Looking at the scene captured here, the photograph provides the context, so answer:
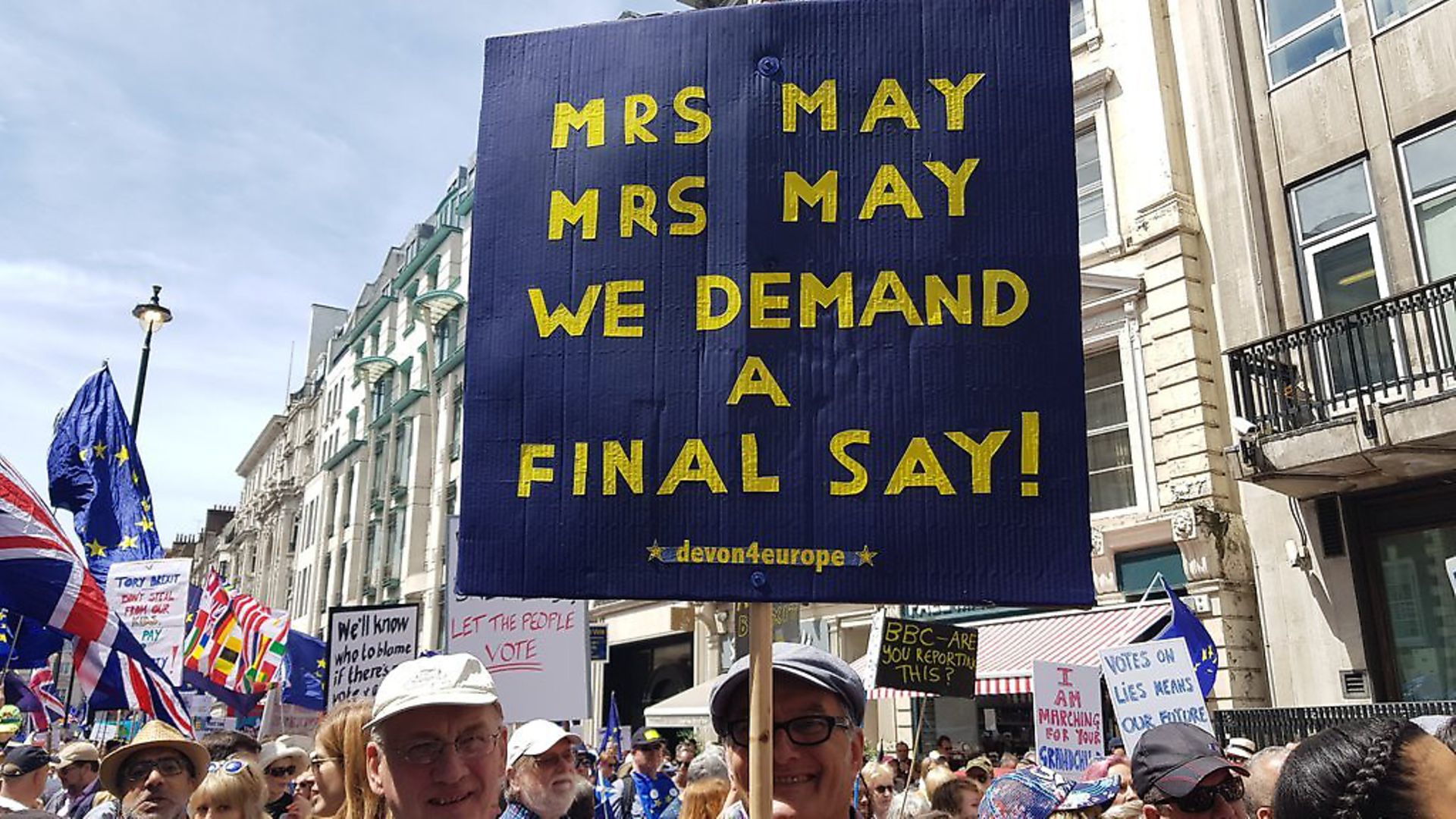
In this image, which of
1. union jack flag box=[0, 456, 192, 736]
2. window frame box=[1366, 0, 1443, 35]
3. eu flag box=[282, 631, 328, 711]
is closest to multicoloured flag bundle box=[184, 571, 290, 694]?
eu flag box=[282, 631, 328, 711]

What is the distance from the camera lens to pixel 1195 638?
11258mm

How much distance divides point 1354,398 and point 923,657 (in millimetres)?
6716

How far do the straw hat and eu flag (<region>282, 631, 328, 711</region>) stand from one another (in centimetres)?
773

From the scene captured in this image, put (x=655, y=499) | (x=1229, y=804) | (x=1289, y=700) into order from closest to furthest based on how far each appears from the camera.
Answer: (x=655, y=499) → (x=1229, y=804) → (x=1289, y=700)

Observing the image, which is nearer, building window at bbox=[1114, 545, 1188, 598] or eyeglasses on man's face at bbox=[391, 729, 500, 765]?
eyeglasses on man's face at bbox=[391, 729, 500, 765]

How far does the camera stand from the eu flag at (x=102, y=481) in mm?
11039

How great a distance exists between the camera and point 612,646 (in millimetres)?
29094

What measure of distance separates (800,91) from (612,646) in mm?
27240

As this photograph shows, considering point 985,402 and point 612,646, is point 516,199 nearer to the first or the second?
point 985,402

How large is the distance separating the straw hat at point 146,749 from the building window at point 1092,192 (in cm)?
1498

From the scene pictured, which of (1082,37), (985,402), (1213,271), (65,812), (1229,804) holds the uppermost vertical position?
(1082,37)

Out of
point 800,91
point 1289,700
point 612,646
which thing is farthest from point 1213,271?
point 612,646

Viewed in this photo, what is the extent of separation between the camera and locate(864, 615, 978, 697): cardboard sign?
934cm

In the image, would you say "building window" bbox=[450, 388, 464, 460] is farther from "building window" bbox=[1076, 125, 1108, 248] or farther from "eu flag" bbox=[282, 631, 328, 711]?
"building window" bbox=[1076, 125, 1108, 248]
